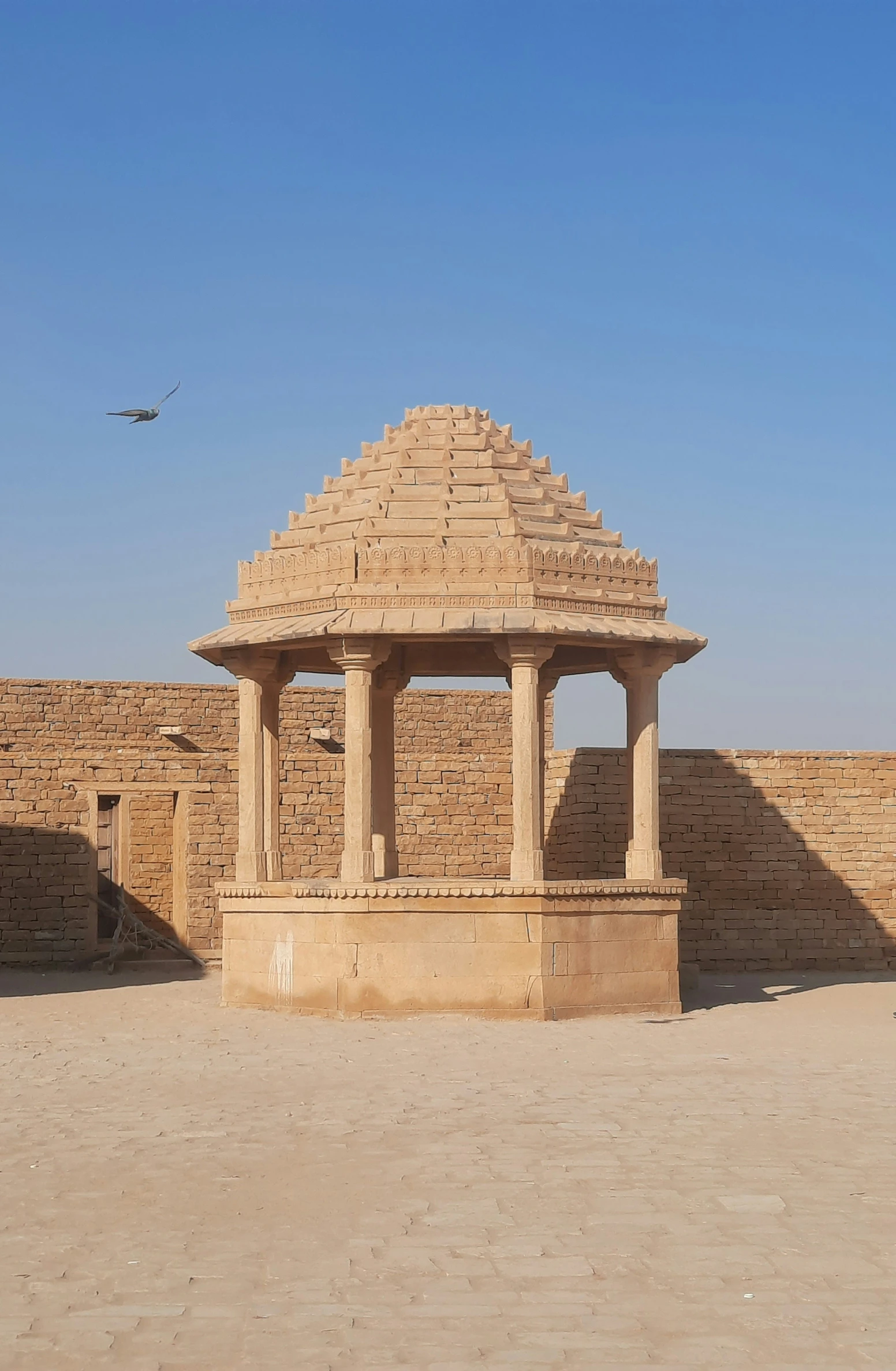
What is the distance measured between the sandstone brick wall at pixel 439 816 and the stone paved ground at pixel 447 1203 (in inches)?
257

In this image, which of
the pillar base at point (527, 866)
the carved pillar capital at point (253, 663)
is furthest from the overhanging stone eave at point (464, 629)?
the pillar base at point (527, 866)

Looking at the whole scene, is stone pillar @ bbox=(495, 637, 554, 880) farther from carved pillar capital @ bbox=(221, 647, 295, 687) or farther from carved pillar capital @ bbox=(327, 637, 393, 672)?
carved pillar capital @ bbox=(221, 647, 295, 687)

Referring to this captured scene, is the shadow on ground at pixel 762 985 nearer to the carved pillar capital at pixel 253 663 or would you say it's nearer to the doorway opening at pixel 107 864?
the carved pillar capital at pixel 253 663

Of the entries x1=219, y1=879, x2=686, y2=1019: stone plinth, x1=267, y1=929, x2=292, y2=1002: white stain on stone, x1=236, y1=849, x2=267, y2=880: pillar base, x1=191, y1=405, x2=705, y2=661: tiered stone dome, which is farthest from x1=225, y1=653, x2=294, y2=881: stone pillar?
x1=219, y1=879, x2=686, y2=1019: stone plinth

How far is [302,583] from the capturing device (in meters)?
14.7

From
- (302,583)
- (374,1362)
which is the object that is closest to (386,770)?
(302,583)

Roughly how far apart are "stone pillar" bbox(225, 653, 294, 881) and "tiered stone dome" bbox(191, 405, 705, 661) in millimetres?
436

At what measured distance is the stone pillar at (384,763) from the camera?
55.3ft

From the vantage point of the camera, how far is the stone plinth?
1348 cm

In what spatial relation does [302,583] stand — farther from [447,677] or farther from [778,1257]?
[778,1257]

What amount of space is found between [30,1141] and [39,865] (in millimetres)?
11519

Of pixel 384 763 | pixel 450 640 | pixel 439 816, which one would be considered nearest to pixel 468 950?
pixel 450 640

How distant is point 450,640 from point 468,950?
2893 millimetres

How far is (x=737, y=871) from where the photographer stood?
19156 mm
